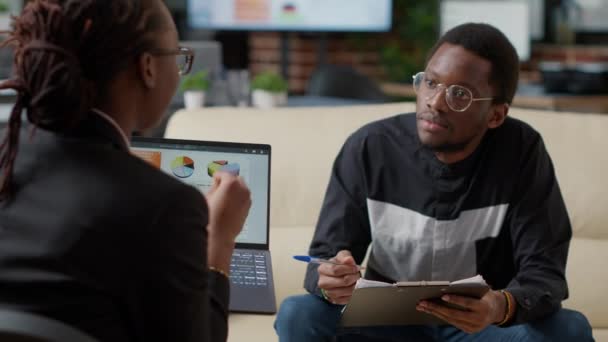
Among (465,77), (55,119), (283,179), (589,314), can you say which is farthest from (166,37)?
(589,314)

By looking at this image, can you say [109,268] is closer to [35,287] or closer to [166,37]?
[35,287]

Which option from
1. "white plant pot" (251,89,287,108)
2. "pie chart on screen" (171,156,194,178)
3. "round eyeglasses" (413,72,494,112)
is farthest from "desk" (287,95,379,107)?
"pie chart on screen" (171,156,194,178)

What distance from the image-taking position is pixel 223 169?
204 centimetres

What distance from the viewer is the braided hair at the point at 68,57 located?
1.20 metres

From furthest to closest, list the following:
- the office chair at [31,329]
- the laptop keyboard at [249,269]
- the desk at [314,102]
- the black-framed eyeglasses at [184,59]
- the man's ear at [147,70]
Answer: the desk at [314,102], the laptop keyboard at [249,269], the black-framed eyeglasses at [184,59], the man's ear at [147,70], the office chair at [31,329]

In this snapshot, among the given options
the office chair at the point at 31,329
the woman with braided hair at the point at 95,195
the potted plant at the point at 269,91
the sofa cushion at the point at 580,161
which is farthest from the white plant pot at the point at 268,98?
the office chair at the point at 31,329

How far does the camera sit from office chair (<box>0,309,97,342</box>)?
106 centimetres

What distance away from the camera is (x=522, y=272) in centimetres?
207

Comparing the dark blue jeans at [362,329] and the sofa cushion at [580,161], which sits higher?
the sofa cushion at [580,161]

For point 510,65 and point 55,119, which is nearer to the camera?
point 55,119

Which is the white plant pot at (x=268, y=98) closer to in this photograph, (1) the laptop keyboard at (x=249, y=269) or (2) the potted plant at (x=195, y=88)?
(2) the potted plant at (x=195, y=88)

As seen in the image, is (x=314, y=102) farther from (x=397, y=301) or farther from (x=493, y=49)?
(x=397, y=301)

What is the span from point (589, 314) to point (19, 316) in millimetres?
1792

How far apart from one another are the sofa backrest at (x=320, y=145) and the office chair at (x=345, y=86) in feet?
7.43
